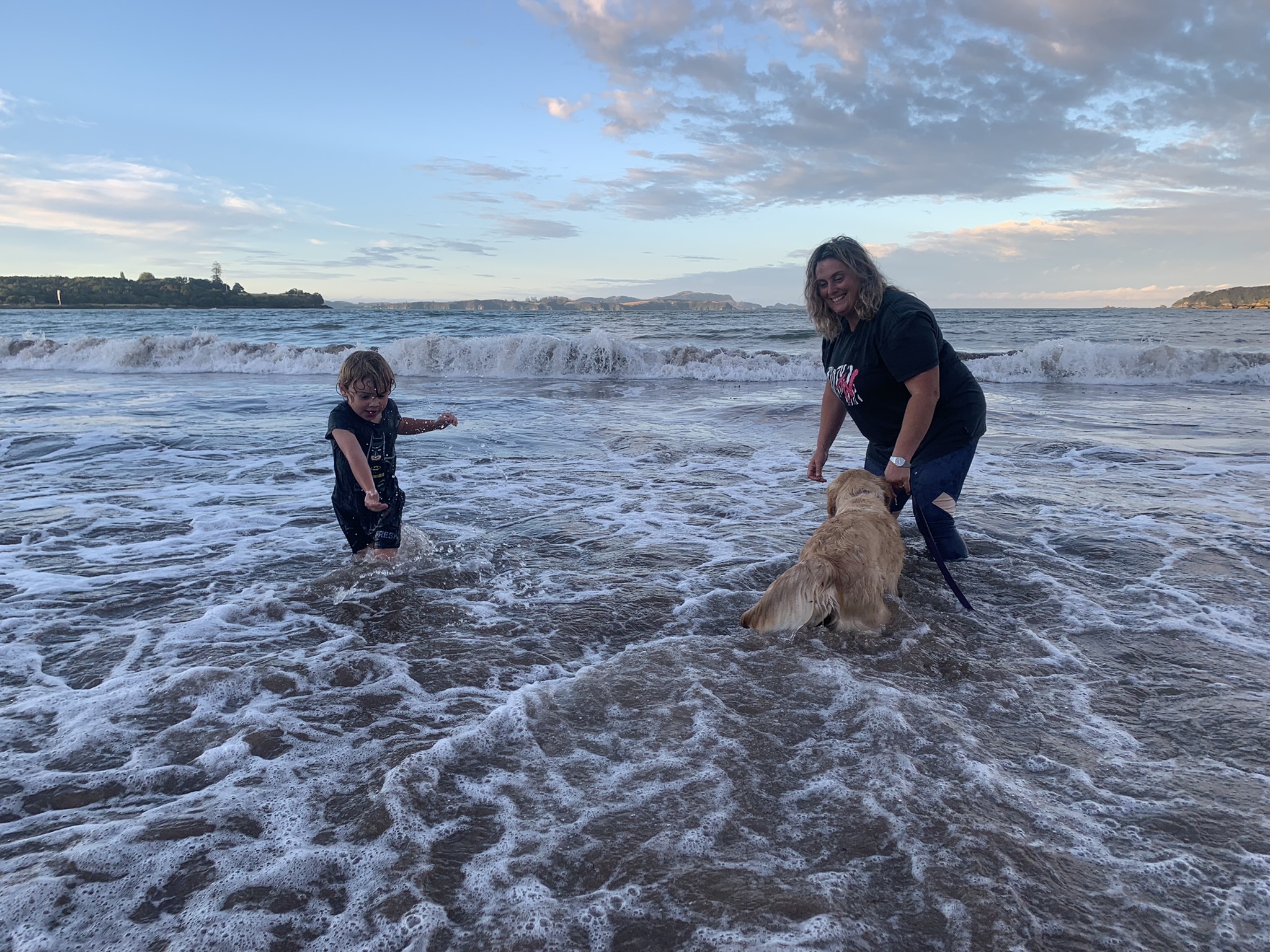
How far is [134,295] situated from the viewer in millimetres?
70250

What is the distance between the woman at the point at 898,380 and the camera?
405 centimetres

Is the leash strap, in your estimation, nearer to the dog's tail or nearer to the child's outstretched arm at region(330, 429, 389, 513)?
the dog's tail

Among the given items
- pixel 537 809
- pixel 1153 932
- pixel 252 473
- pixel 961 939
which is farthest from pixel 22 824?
pixel 252 473

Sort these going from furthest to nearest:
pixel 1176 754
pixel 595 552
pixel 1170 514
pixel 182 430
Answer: pixel 182 430 → pixel 1170 514 → pixel 595 552 → pixel 1176 754

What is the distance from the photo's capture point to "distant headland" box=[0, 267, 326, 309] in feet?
→ 216

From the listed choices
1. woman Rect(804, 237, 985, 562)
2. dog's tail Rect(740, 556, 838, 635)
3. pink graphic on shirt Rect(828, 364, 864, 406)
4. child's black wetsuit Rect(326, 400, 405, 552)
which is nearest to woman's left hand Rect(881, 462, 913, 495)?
woman Rect(804, 237, 985, 562)

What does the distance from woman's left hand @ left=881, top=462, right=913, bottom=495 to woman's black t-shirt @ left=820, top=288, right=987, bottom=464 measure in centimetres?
26

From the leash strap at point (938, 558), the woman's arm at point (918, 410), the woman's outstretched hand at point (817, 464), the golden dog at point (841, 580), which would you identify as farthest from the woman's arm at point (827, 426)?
the golden dog at point (841, 580)

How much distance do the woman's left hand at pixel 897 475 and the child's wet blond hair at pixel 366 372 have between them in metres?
3.03

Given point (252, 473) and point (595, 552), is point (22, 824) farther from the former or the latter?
point (252, 473)

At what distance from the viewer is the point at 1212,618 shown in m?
4.00

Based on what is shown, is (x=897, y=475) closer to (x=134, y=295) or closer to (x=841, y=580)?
(x=841, y=580)

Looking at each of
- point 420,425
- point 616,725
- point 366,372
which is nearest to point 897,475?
point 616,725

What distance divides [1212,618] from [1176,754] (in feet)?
5.67
